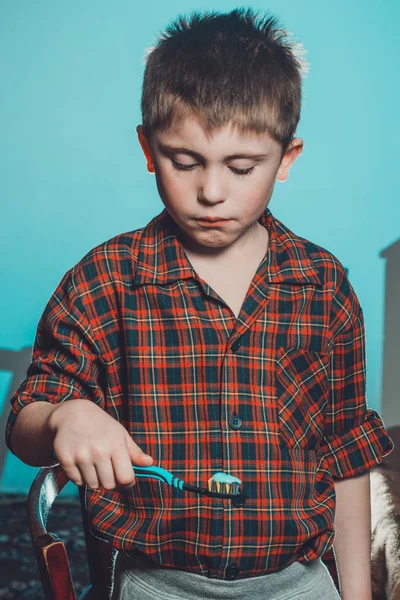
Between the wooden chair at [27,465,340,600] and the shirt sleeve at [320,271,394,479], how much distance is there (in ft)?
0.47

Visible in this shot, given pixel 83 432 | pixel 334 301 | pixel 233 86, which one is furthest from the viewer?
pixel 334 301

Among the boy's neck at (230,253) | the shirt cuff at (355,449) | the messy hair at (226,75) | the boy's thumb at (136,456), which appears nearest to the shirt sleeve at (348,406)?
the shirt cuff at (355,449)

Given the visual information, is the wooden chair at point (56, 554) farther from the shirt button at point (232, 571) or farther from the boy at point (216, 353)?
the shirt button at point (232, 571)

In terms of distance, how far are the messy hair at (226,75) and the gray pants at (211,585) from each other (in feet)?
1.73

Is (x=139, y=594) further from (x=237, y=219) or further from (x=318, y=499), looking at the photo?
(x=237, y=219)

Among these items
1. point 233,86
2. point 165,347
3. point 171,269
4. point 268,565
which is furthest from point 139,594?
point 233,86

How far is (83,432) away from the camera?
26.7 inches


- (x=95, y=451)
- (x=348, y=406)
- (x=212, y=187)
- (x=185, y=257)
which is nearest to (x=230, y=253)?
(x=185, y=257)

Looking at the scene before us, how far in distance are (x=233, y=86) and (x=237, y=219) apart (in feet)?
0.51

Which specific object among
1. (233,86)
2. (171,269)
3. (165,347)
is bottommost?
(165,347)

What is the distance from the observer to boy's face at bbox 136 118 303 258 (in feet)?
2.68

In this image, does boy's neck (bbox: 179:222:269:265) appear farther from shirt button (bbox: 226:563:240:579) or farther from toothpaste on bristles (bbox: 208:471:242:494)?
shirt button (bbox: 226:563:240:579)

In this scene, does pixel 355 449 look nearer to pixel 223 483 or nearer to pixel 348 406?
pixel 348 406

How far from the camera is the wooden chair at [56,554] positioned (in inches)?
26.8
